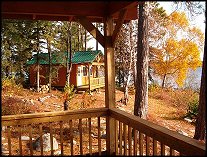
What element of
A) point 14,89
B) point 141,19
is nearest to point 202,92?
point 141,19

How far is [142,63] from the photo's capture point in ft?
27.1

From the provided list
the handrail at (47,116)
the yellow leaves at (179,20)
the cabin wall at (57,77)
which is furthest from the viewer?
the yellow leaves at (179,20)

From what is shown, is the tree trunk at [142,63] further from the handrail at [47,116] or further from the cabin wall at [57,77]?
the cabin wall at [57,77]

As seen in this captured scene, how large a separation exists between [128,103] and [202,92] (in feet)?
28.1

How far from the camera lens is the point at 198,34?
27.3 m

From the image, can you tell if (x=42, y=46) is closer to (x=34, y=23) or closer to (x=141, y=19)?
(x=34, y=23)

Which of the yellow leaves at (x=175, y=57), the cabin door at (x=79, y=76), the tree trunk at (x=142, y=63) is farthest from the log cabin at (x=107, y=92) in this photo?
the yellow leaves at (x=175, y=57)

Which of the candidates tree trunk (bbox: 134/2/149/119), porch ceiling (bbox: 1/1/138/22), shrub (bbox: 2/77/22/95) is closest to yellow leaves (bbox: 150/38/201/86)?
shrub (bbox: 2/77/22/95)

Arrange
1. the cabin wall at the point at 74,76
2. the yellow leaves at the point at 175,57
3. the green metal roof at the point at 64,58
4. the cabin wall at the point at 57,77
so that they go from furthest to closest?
the yellow leaves at the point at 175,57 < the cabin wall at the point at 74,76 < the cabin wall at the point at 57,77 < the green metal roof at the point at 64,58

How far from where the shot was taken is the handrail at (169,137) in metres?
2.29

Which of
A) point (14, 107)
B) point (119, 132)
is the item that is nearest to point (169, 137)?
point (119, 132)

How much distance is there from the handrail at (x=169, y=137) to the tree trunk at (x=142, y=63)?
15.2 feet

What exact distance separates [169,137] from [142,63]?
5.76 metres

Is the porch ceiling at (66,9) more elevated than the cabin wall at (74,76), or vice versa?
the porch ceiling at (66,9)
